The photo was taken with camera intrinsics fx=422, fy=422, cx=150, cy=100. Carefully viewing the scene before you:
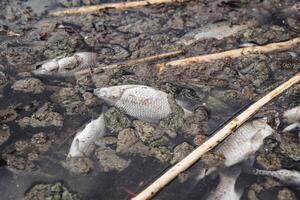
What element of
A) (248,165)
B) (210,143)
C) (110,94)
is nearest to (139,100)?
(110,94)

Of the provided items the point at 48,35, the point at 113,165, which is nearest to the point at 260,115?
the point at 113,165

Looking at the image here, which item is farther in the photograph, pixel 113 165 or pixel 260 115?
pixel 260 115

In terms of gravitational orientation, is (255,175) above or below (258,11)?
below

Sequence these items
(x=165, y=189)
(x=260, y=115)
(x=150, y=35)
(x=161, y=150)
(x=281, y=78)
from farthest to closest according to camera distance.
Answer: (x=150, y=35) → (x=281, y=78) → (x=260, y=115) → (x=161, y=150) → (x=165, y=189)

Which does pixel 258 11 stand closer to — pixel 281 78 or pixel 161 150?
pixel 281 78

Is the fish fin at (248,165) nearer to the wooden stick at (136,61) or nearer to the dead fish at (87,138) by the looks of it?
the dead fish at (87,138)

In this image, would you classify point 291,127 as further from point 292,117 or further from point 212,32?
point 212,32

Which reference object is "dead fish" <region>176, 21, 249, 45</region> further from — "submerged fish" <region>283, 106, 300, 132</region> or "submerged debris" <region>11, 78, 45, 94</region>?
"submerged debris" <region>11, 78, 45, 94</region>

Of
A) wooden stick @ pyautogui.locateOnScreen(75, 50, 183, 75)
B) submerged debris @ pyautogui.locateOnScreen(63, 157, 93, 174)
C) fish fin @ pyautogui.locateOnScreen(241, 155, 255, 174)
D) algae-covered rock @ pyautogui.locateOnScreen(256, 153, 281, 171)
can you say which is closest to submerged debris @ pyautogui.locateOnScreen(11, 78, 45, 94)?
wooden stick @ pyautogui.locateOnScreen(75, 50, 183, 75)
